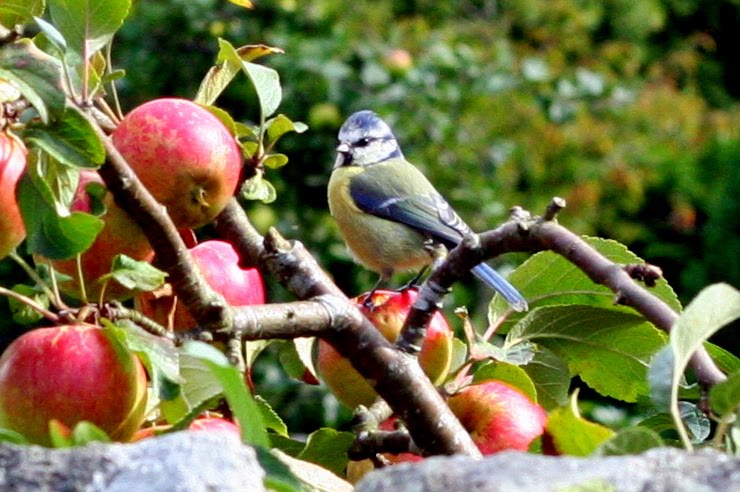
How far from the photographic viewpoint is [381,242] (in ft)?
8.20

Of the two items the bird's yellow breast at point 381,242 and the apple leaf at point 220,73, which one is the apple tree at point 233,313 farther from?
the bird's yellow breast at point 381,242

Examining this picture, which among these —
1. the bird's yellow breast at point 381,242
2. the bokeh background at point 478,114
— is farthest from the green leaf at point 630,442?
the bokeh background at point 478,114

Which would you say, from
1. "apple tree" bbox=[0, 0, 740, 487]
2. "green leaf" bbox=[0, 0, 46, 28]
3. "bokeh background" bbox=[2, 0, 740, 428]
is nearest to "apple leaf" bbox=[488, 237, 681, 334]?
"apple tree" bbox=[0, 0, 740, 487]

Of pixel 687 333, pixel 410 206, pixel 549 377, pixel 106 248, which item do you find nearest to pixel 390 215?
pixel 410 206

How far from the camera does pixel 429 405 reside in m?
0.97

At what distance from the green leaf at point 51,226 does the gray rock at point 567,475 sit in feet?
1.08

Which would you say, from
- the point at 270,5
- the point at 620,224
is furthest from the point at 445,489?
the point at 620,224

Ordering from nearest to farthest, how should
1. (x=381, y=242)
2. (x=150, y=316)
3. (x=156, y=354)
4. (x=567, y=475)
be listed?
1. (x=567, y=475)
2. (x=156, y=354)
3. (x=150, y=316)
4. (x=381, y=242)

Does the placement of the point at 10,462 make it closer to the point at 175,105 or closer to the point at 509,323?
the point at 175,105

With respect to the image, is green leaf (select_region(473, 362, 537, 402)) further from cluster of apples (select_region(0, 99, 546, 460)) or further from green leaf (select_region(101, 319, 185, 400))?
green leaf (select_region(101, 319, 185, 400))

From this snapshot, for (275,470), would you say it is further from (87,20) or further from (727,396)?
(87,20)

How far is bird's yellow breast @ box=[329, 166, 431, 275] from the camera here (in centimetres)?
248

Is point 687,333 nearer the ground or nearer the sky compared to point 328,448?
nearer the sky

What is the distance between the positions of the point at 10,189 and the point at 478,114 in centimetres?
411
